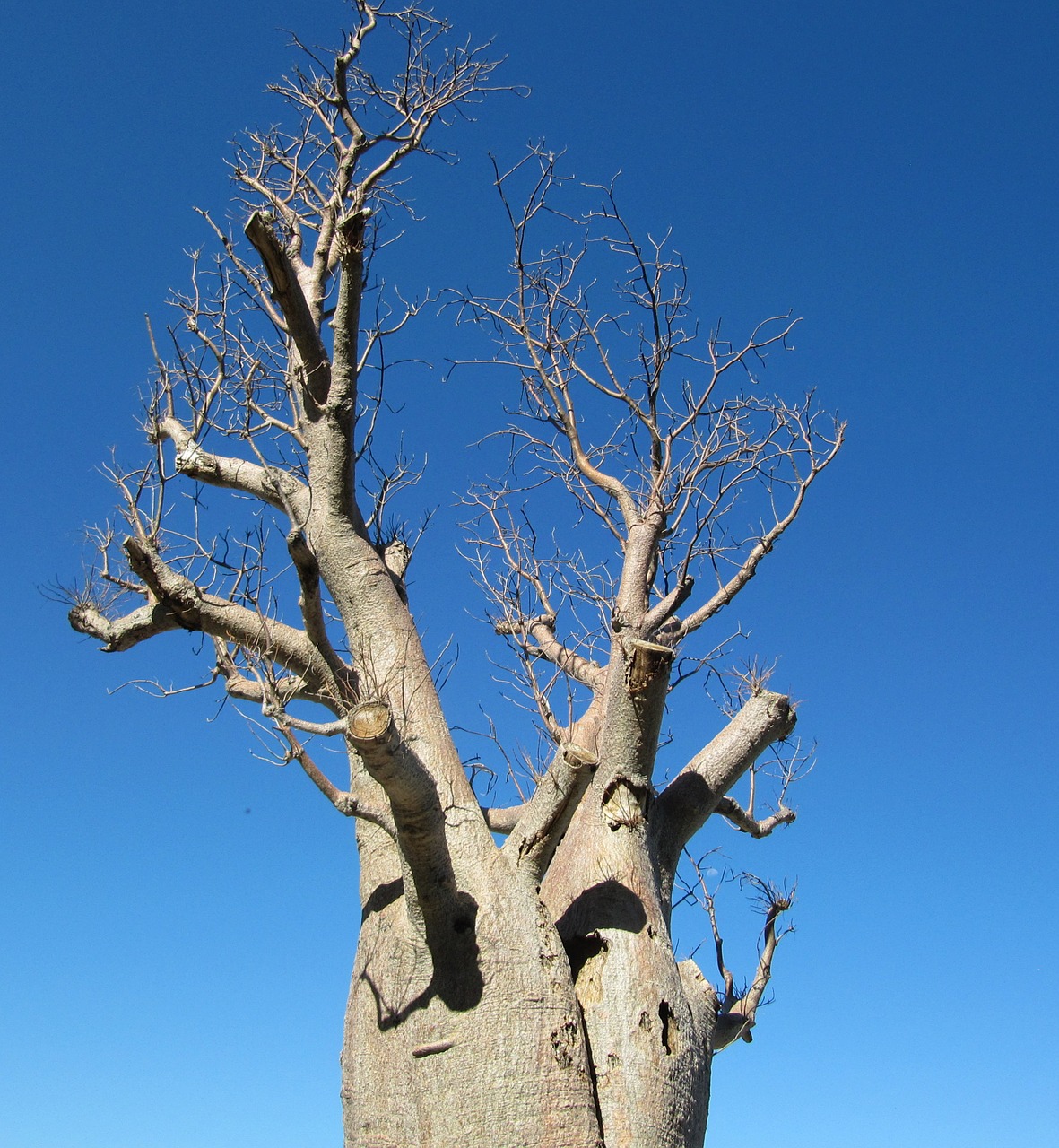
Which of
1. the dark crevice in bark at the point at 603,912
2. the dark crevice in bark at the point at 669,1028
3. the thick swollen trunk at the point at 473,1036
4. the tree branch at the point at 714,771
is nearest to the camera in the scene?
the thick swollen trunk at the point at 473,1036

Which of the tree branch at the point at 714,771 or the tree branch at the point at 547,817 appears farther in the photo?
the tree branch at the point at 714,771

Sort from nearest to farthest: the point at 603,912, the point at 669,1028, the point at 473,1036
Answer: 1. the point at 473,1036
2. the point at 669,1028
3. the point at 603,912

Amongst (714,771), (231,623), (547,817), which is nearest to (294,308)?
(231,623)

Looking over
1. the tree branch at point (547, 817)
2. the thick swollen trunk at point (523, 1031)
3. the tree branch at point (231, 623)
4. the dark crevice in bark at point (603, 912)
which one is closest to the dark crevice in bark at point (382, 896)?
the thick swollen trunk at point (523, 1031)

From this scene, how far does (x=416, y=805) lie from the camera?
141 inches

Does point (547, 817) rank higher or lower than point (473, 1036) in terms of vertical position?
higher

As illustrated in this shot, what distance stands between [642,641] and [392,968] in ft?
5.22

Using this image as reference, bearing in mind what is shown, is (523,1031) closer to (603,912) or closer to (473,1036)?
(473,1036)

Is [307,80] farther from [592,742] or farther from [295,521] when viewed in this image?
[592,742]

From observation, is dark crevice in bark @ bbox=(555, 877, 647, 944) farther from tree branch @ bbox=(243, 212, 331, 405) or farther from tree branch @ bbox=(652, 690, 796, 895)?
tree branch @ bbox=(243, 212, 331, 405)

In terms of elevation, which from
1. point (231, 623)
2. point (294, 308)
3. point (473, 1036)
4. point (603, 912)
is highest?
point (294, 308)

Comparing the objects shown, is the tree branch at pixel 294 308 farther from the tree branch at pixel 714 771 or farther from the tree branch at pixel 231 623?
the tree branch at pixel 714 771

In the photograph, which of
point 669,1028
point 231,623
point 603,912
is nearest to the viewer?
point 669,1028

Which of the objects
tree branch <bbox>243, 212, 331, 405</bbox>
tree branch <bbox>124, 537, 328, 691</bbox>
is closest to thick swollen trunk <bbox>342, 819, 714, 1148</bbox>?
tree branch <bbox>124, 537, 328, 691</bbox>
